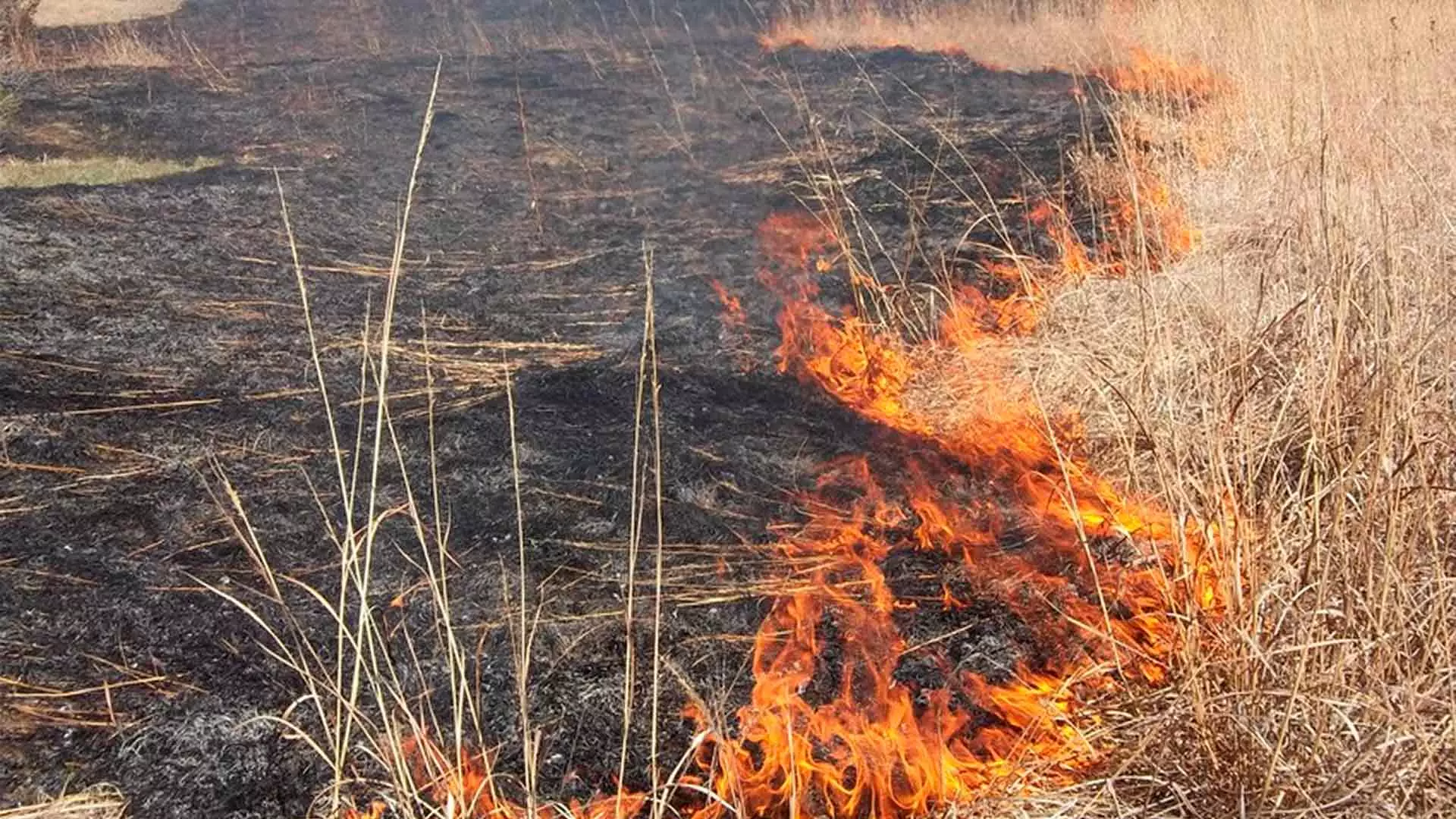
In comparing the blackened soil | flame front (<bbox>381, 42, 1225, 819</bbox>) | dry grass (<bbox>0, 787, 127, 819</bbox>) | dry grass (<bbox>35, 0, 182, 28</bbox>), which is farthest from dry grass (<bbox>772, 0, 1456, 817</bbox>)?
dry grass (<bbox>35, 0, 182, 28</bbox>)

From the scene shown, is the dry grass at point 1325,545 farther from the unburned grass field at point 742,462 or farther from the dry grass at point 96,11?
the dry grass at point 96,11

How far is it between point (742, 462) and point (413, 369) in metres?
1.66

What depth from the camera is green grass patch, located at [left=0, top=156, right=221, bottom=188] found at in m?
6.80

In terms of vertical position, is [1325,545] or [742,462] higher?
[1325,545]

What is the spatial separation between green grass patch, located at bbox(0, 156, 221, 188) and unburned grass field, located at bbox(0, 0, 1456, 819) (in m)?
0.06

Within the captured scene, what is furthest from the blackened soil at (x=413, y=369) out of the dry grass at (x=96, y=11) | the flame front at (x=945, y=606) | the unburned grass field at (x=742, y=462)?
the dry grass at (x=96, y=11)

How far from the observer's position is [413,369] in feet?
15.6

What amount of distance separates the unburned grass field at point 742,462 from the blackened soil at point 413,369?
21mm

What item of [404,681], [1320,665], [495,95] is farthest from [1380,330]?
[495,95]

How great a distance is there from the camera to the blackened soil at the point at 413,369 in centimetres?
293

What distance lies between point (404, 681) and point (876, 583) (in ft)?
4.68

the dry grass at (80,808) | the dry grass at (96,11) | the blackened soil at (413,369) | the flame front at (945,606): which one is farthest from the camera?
the dry grass at (96,11)

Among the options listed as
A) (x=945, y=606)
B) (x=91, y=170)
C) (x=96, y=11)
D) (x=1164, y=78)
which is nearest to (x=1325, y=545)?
(x=945, y=606)

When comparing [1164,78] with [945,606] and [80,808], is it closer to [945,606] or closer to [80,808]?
[945,606]
